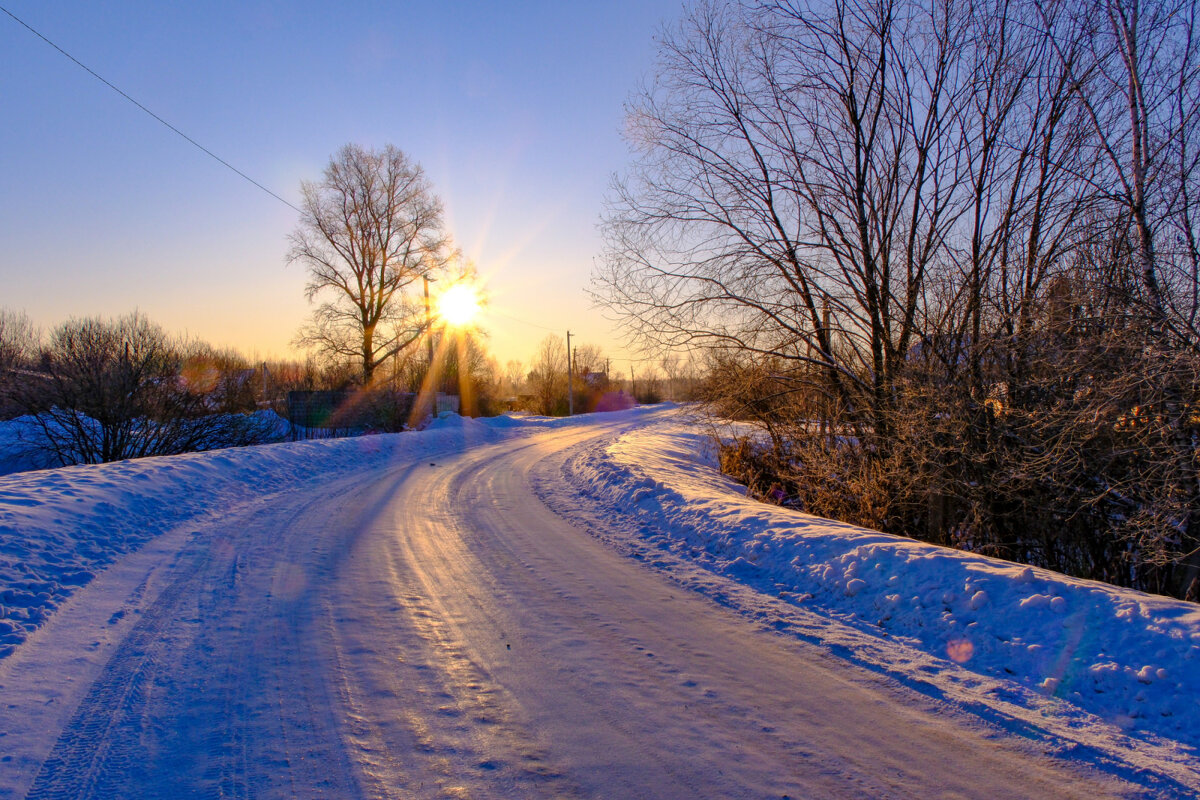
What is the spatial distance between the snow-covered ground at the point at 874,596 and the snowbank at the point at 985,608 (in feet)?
0.04

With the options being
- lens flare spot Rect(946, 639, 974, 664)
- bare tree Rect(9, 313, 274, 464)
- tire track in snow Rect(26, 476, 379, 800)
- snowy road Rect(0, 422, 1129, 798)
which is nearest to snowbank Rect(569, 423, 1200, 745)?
lens flare spot Rect(946, 639, 974, 664)

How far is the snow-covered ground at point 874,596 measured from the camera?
357 cm

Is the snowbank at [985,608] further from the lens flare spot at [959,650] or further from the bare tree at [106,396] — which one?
the bare tree at [106,396]

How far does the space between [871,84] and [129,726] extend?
11.7 metres

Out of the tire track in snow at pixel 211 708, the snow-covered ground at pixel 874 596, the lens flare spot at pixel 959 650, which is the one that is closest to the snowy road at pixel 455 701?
the tire track in snow at pixel 211 708

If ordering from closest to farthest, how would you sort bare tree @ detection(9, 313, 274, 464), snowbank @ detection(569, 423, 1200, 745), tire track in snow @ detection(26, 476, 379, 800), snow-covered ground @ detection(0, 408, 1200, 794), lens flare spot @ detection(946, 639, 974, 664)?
tire track in snow @ detection(26, 476, 379, 800) < snow-covered ground @ detection(0, 408, 1200, 794) < snowbank @ detection(569, 423, 1200, 745) < lens flare spot @ detection(946, 639, 974, 664) < bare tree @ detection(9, 313, 274, 464)

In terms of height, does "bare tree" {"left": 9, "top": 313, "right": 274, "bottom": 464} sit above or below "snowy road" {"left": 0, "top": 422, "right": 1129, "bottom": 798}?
above

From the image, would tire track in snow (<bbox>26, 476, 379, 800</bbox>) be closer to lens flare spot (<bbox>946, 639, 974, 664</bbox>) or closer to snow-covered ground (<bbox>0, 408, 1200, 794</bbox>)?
snow-covered ground (<bbox>0, 408, 1200, 794</bbox>)

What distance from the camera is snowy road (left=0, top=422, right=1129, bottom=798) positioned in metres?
2.88

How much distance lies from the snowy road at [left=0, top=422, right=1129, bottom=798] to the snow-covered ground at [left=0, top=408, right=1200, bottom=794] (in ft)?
1.19

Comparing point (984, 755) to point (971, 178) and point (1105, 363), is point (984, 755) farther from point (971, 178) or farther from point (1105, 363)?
point (971, 178)

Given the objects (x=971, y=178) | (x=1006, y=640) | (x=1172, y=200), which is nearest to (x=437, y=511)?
(x=1006, y=640)

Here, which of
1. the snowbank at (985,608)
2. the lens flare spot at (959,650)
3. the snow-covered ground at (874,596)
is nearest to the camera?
the snow-covered ground at (874,596)

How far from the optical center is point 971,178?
890 cm
